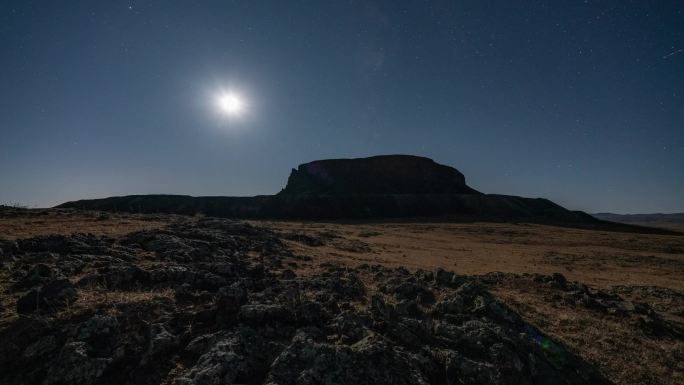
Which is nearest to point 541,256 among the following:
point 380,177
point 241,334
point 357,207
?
point 241,334

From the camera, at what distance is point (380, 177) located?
10781 cm

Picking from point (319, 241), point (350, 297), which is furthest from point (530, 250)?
point (350, 297)

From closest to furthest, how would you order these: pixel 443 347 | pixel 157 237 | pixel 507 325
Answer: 1. pixel 443 347
2. pixel 507 325
3. pixel 157 237

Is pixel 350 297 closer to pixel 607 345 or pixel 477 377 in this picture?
pixel 477 377

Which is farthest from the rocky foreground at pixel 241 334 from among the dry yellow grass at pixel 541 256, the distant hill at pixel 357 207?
the distant hill at pixel 357 207

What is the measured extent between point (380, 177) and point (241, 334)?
104 m

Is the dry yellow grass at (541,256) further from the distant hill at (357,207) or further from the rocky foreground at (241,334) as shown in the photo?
the distant hill at (357,207)

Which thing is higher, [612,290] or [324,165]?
[324,165]

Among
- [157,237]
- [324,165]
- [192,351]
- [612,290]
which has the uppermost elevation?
[324,165]

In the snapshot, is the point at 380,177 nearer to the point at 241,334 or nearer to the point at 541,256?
the point at 541,256

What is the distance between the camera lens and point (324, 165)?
112 meters

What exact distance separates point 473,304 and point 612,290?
10520mm

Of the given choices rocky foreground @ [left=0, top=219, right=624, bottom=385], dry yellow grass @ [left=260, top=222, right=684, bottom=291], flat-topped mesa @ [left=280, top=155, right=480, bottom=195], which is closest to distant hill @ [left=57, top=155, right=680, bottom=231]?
flat-topped mesa @ [left=280, top=155, right=480, bottom=195]

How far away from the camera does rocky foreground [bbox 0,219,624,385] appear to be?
473 centimetres
